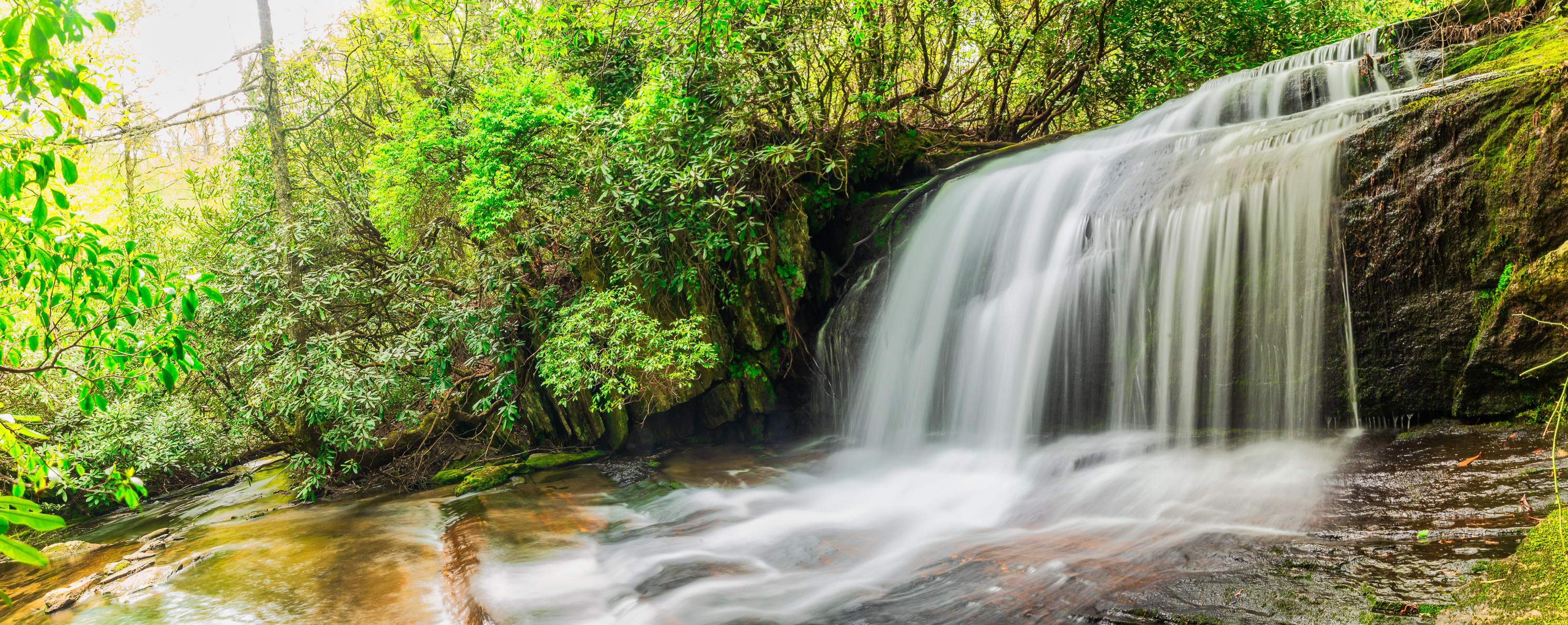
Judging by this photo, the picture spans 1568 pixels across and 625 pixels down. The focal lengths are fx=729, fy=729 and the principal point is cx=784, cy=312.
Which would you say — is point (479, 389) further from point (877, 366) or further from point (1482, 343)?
point (1482, 343)

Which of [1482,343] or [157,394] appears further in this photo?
[157,394]

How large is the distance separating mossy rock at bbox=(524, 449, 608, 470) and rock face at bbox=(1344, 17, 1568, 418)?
740 cm

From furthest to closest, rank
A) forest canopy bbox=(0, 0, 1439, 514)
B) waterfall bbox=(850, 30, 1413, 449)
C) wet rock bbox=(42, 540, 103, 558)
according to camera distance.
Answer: forest canopy bbox=(0, 0, 1439, 514) → wet rock bbox=(42, 540, 103, 558) → waterfall bbox=(850, 30, 1413, 449)

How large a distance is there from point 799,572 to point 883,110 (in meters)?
5.57

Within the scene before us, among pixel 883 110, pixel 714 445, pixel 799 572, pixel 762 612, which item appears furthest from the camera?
pixel 714 445

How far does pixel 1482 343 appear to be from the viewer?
4.34 m

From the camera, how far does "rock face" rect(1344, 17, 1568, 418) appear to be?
4.16m

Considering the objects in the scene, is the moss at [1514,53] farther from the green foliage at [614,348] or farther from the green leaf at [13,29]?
the green leaf at [13,29]

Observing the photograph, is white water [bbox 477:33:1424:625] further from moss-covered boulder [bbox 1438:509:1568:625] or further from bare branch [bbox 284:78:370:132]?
bare branch [bbox 284:78:370:132]

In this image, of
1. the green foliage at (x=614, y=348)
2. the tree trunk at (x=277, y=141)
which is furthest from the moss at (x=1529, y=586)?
the tree trunk at (x=277, y=141)

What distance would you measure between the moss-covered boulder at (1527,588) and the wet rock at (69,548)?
9.53 meters

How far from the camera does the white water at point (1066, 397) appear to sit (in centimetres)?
430

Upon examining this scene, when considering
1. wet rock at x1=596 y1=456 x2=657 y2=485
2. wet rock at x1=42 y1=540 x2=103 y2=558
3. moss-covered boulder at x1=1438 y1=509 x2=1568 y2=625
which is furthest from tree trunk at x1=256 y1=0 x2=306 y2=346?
moss-covered boulder at x1=1438 y1=509 x2=1568 y2=625

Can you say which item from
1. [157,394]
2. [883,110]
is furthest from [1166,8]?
[157,394]
